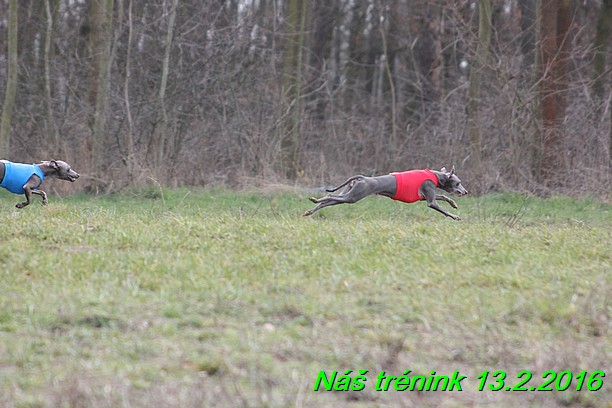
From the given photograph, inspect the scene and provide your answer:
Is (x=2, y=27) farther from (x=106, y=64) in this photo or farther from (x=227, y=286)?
(x=227, y=286)

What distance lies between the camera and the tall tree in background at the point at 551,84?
1948 cm

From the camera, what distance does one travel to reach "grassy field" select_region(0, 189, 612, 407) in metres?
4.57

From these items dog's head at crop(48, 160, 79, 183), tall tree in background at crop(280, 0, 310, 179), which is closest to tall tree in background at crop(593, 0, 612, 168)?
tall tree in background at crop(280, 0, 310, 179)

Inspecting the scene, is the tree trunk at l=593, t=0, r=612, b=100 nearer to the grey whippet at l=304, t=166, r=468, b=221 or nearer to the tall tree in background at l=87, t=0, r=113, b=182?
the grey whippet at l=304, t=166, r=468, b=221

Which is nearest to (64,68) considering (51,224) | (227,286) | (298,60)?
(298,60)

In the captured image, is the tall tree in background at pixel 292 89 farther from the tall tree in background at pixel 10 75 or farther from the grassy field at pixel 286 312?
the grassy field at pixel 286 312

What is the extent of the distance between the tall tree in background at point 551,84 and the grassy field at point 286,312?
1025cm

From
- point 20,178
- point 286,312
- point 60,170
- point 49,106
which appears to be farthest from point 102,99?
point 286,312

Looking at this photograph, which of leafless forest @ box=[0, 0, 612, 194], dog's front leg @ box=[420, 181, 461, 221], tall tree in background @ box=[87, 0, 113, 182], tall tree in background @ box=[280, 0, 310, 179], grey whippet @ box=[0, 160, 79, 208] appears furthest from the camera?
tall tree in background @ box=[280, 0, 310, 179]

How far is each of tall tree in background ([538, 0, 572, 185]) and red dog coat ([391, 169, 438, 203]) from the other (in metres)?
8.17

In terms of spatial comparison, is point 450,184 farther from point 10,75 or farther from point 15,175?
point 10,75

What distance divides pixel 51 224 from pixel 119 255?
2064mm

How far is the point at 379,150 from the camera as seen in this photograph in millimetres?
23531

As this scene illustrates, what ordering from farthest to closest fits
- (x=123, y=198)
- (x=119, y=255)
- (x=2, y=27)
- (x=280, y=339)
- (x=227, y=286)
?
(x=2, y=27) → (x=123, y=198) → (x=119, y=255) → (x=227, y=286) → (x=280, y=339)
